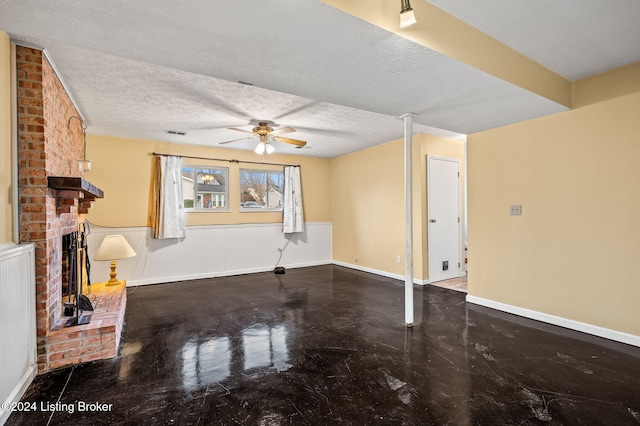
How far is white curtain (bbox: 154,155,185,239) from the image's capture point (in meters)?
5.13

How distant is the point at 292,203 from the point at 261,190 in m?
0.72

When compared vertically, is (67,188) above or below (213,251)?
above

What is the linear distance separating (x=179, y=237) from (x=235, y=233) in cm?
104

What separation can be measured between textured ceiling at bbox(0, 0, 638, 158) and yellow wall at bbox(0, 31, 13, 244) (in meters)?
0.22

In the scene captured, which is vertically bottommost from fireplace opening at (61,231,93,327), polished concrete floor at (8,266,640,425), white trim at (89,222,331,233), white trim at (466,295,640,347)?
polished concrete floor at (8,266,640,425)

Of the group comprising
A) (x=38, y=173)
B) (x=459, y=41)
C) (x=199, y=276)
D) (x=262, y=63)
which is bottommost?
(x=199, y=276)

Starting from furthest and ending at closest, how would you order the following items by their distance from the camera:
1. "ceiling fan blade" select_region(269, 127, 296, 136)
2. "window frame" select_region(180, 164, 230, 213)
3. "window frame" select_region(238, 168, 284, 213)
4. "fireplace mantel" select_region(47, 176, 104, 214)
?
"window frame" select_region(238, 168, 284, 213), "window frame" select_region(180, 164, 230, 213), "ceiling fan blade" select_region(269, 127, 296, 136), "fireplace mantel" select_region(47, 176, 104, 214)

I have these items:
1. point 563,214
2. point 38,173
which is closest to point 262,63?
point 38,173

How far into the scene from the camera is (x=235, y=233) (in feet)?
19.5

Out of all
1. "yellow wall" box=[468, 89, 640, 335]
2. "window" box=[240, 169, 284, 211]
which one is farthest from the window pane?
"yellow wall" box=[468, 89, 640, 335]

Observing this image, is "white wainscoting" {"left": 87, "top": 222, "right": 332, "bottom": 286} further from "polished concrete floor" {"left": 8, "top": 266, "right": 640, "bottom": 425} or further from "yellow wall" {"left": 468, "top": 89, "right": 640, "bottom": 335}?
"yellow wall" {"left": 468, "top": 89, "right": 640, "bottom": 335}

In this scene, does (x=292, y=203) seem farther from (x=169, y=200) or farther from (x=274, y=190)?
(x=169, y=200)

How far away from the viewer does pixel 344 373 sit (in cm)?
229

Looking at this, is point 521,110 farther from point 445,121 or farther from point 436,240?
point 436,240
